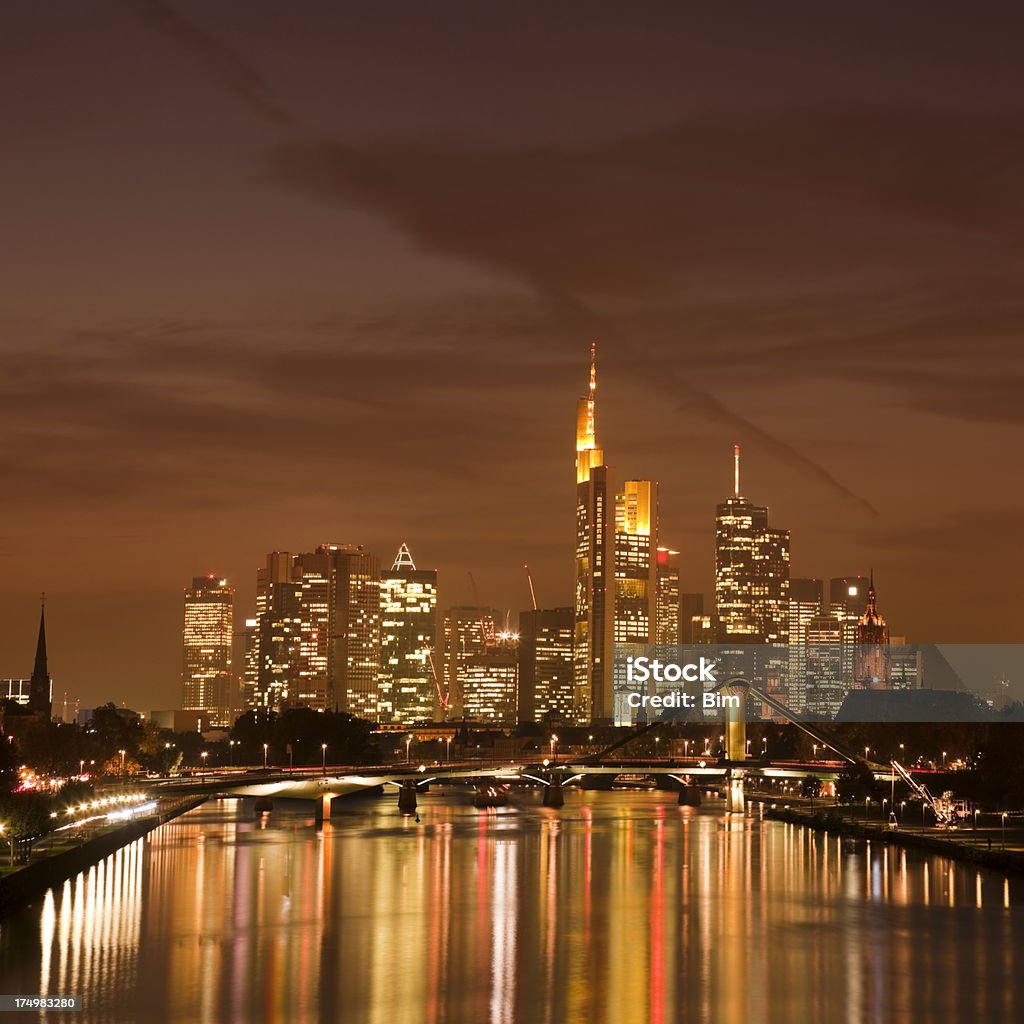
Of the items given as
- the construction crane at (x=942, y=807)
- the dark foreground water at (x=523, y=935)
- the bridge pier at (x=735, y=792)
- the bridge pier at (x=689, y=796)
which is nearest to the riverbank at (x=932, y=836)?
the construction crane at (x=942, y=807)

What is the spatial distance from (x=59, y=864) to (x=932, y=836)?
57.2 meters

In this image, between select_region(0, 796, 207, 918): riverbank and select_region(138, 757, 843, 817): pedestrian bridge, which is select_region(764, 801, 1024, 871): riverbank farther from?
select_region(0, 796, 207, 918): riverbank

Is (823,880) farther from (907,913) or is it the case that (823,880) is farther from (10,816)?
(10,816)

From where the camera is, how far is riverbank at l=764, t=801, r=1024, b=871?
3750 inches

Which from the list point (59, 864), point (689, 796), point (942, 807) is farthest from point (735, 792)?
point (59, 864)

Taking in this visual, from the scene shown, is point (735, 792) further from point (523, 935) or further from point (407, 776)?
point (523, 935)

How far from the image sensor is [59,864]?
85062 mm

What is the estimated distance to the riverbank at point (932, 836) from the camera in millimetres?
95250

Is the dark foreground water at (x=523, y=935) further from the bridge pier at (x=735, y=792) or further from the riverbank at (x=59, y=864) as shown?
the bridge pier at (x=735, y=792)

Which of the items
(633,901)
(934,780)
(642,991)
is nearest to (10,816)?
(633,901)

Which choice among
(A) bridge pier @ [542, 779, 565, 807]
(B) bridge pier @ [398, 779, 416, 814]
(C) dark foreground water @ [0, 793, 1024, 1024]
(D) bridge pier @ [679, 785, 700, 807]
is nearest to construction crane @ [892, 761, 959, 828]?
(C) dark foreground water @ [0, 793, 1024, 1024]

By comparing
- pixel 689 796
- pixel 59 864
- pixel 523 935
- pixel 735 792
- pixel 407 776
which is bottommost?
pixel 523 935

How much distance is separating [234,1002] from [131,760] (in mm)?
135845

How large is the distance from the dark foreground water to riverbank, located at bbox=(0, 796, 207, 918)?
102cm
